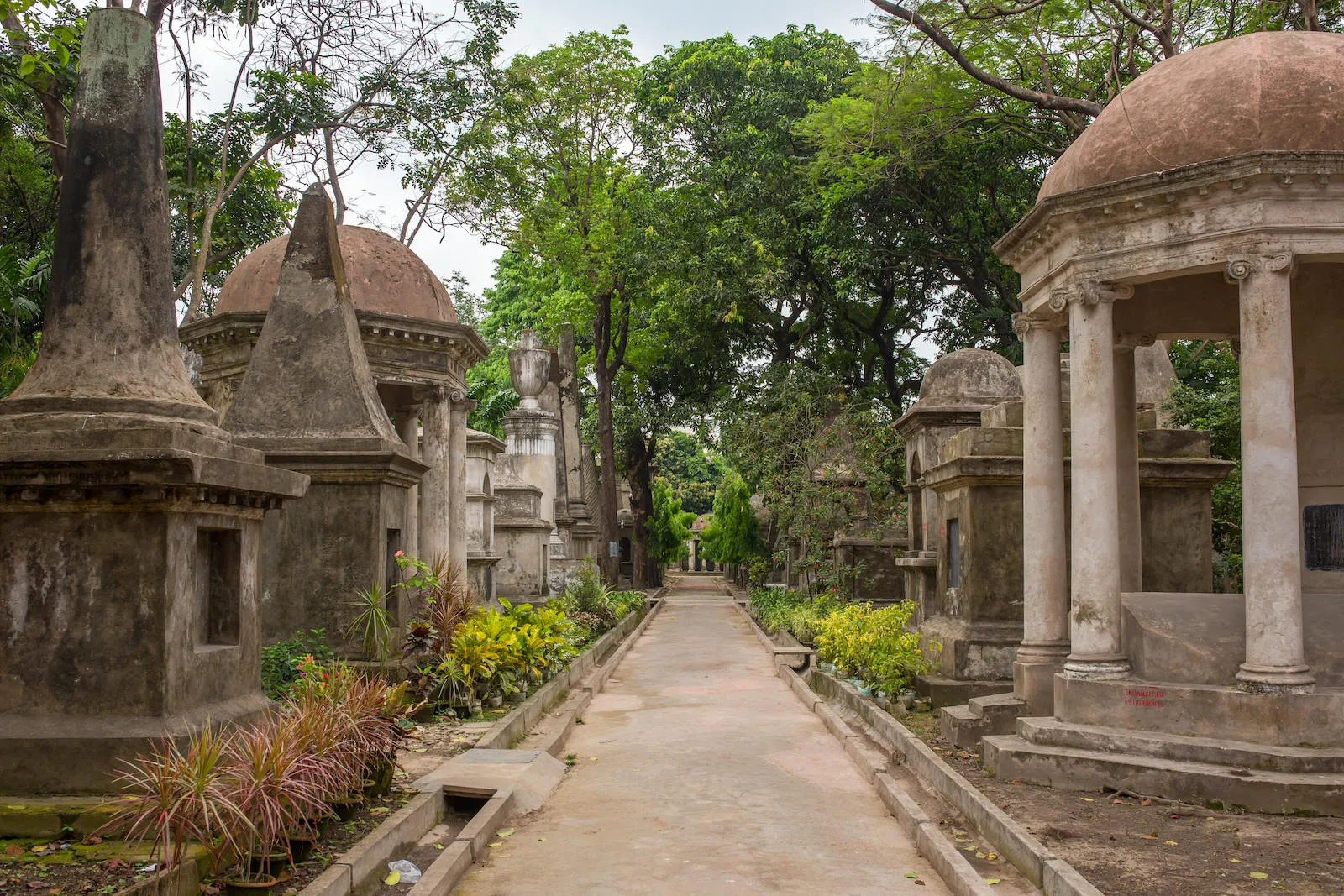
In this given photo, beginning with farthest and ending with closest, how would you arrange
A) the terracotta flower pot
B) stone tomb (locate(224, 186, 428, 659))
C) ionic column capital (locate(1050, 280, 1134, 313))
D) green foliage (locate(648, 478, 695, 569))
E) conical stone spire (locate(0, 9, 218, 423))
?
green foliage (locate(648, 478, 695, 569)) < stone tomb (locate(224, 186, 428, 659)) < ionic column capital (locate(1050, 280, 1134, 313)) < conical stone spire (locate(0, 9, 218, 423)) < the terracotta flower pot

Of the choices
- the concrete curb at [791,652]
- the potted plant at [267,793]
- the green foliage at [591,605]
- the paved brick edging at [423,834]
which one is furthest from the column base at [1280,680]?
the green foliage at [591,605]

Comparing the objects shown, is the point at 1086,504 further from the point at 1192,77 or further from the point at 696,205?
the point at 696,205

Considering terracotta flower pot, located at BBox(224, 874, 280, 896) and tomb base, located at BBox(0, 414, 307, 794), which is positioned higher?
tomb base, located at BBox(0, 414, 307, 794)

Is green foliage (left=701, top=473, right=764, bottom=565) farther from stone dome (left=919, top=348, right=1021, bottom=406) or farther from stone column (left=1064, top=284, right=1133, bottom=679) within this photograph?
stone column (left=1064, top=284, right=1133, bottom=679)

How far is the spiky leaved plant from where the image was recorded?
4645 millimetres

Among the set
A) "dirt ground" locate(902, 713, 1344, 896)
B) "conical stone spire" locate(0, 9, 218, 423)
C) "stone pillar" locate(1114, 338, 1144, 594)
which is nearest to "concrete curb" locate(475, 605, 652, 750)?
"dirt ground" locate(902, 713, 1344, 896)

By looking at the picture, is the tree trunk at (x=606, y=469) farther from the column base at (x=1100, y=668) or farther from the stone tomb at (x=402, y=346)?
the column base at (x=1100, y=668)

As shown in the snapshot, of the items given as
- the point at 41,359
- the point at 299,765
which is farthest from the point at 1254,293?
the point at 41,359

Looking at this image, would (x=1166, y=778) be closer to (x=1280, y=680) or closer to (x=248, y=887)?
(x=1280, y=680)

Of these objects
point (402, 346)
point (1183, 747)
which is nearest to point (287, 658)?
point (1183, 747)

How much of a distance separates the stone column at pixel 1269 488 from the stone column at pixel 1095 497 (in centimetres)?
100

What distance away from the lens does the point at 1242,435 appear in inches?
316

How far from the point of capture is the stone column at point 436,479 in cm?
1684

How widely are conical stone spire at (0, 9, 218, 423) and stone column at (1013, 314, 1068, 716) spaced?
691 centimetres
